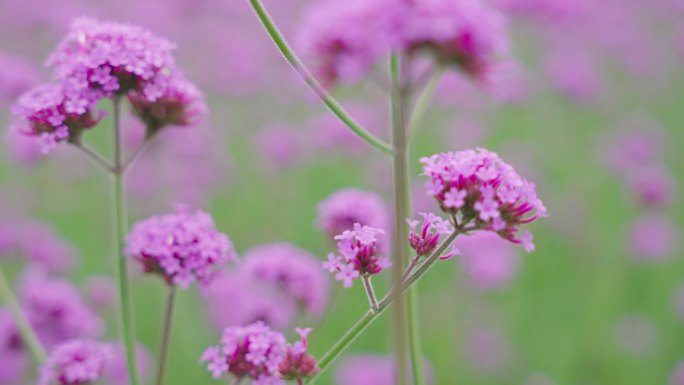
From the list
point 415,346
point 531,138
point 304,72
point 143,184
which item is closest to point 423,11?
point 304,72

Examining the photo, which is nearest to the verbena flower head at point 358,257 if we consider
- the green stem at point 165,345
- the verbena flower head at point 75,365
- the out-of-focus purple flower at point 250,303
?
the green stem at point 165,345

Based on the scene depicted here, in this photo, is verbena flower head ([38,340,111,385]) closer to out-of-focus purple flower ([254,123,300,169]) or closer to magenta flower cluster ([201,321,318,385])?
magenta flower cluster ([201,321,318,385])

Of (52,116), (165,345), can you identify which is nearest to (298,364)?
(165,345)

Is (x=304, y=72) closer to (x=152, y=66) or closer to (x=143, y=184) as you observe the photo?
(x=152, y=66)

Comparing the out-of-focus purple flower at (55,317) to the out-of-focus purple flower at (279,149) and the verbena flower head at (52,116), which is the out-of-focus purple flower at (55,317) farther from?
the out-of-focus purple flower at (279,149)

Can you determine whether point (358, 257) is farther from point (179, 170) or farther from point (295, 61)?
point (179, 170)

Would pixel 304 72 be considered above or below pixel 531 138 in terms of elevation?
below
